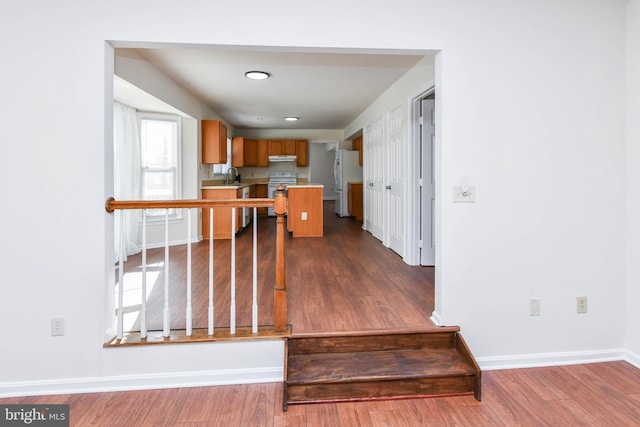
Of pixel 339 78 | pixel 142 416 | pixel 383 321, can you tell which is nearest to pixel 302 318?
pixel 383 321

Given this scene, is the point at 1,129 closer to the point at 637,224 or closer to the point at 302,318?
the point at 302,318

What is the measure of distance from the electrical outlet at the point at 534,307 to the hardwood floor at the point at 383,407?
0.41 meters

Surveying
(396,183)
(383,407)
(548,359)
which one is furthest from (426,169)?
(383,407)

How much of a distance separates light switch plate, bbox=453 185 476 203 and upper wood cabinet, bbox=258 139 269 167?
7386 mm

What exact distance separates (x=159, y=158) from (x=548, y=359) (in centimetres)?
521

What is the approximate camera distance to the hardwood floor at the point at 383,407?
1927mm

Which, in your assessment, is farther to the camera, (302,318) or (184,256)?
A: (184,256)

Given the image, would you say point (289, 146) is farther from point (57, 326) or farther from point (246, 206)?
point (57, 326)

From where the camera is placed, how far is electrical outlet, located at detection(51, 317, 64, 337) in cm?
220

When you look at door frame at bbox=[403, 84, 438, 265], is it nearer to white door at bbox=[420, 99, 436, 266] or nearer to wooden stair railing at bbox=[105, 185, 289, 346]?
white door at bbox=[420, 99, 436, 266]

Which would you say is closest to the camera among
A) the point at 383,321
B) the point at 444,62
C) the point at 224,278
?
the point at 444,62

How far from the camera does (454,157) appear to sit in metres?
2.42

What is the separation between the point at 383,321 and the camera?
8.45ft

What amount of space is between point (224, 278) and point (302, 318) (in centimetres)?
139
